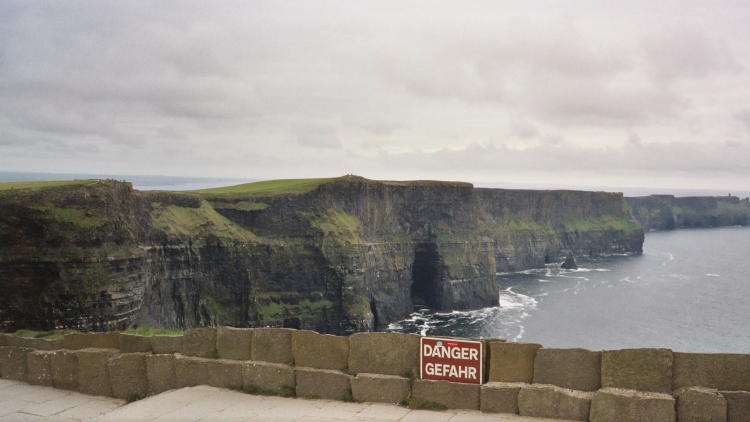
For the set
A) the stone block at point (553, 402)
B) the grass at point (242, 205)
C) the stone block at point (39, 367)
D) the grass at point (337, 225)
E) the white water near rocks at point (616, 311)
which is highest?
the grass at point (242, 205)

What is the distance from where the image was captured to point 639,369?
38.6 ft

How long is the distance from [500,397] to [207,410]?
6.63 metres

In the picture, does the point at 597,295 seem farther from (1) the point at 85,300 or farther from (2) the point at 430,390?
(2) the point at 430,390

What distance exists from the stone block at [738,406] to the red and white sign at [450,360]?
468 cm

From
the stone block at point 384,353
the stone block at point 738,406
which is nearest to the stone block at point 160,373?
the stone block at point 384,353

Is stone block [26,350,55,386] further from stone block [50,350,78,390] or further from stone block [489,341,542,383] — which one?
stone block [489,341,542,383]

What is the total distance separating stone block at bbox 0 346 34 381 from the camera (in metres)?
18.2

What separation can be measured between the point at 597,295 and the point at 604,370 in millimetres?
103364

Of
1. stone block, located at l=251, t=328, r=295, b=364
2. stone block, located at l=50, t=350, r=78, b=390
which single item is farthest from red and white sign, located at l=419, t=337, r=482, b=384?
stone block, located at l=50, t=350, r=78, b=390

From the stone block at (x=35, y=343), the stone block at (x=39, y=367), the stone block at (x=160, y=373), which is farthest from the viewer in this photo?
the stone block at (x=35, y=343)

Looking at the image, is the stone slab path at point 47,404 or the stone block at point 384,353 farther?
the stone slab path at point 47,404

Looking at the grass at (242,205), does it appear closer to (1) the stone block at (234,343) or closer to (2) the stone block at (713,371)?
(1) the stone block at (234,343)

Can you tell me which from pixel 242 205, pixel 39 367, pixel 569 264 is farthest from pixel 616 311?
pixel 39 367

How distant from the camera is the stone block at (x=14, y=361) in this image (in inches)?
715
